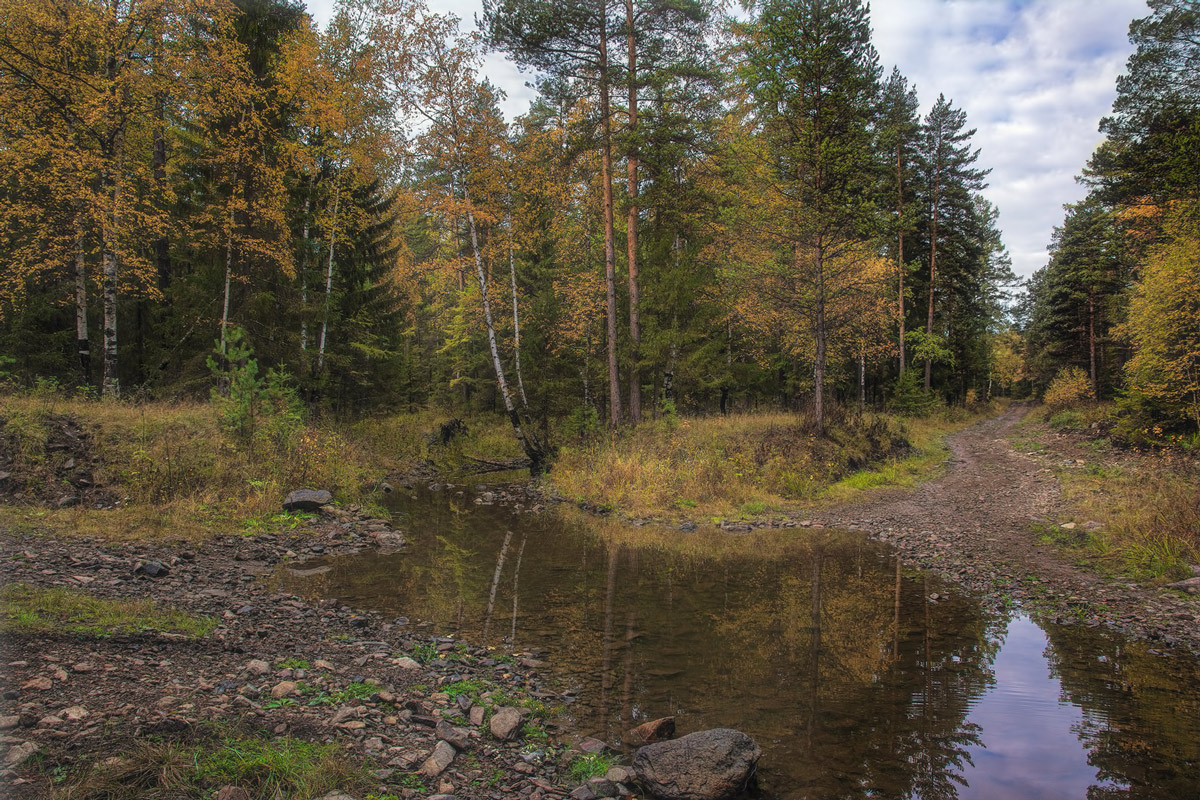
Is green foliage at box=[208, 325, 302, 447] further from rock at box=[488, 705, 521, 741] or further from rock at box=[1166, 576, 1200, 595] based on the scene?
rock at box=[1166, 576, 1200, 595]

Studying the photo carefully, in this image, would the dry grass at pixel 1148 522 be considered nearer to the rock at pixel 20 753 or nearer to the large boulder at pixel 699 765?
the large boulder at pixel 699 765

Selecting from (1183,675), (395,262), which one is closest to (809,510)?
(1183,675)

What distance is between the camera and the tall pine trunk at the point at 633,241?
57.9ft

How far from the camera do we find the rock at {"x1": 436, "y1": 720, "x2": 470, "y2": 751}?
3.93m

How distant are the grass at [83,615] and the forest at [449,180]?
7.91 metres

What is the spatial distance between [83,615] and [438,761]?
3.71 metres

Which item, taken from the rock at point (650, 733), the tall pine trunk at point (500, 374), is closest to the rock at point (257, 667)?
the rock at point (650, 733)

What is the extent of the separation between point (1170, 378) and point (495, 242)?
2219cm

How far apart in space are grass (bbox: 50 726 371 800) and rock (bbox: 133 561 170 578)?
4900 millimetres

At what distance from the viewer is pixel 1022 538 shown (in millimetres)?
10500

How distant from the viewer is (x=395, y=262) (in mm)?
23875

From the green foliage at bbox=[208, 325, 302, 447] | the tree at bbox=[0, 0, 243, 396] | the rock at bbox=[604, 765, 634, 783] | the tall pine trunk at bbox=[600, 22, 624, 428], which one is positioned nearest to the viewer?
the rock at bbox=[604, 765, 634, 783]

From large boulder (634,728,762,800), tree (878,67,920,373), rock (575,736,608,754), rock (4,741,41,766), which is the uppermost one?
tree (878,67,920,373)

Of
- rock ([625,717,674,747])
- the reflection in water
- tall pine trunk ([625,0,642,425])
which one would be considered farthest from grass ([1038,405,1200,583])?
tall pine trunk ([625,0,642,425])
